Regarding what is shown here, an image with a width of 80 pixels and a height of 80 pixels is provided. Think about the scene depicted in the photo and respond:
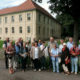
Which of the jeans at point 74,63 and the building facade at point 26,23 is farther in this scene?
the building facade at point 26,23

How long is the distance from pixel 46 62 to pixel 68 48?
1866 millimetres

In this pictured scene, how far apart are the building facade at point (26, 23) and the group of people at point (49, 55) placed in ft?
79.2

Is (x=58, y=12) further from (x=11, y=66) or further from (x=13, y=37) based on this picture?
(x=13, y=37)

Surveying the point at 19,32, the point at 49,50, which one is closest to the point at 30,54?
the point at 49,50

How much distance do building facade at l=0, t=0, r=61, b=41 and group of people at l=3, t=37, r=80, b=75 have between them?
24155mm

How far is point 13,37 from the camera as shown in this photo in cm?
3606

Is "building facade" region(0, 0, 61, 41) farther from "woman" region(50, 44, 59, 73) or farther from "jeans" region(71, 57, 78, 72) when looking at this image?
"jeans" region(71, 57, 78, 72)

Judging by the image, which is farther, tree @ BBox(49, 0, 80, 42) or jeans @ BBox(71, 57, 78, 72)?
tree @ BBox(49, 0, 80, 42)

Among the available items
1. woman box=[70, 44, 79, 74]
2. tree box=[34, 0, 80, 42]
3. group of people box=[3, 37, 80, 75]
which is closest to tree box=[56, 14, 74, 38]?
tree box=[34, 0, 80, 42]

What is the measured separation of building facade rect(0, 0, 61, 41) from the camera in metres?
32.0

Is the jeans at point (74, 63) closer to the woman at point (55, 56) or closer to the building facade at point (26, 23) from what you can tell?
the woman at point (55, 56)

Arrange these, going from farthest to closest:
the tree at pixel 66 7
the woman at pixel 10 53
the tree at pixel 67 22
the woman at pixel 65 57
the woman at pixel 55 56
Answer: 1. the tree at pixel 67 22
2. the tree at pixel 66 7
3. the woman at pixel 10 53
4. the woman at pixel 55 56
5. the woman at pixel 65 57

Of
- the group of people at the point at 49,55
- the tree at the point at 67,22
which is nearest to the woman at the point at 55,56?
the group of people at the point at 49,55

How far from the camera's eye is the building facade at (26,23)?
1262 inches
